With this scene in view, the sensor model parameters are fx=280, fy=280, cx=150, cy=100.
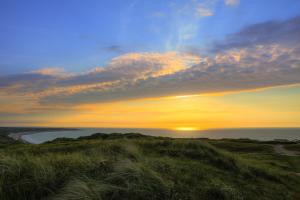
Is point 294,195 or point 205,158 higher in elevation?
point 205,158

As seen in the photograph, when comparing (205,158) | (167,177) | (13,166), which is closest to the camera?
(13,166)

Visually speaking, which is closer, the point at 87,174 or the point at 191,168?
the point at 87,174

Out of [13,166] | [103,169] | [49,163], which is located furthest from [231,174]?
[13,166]

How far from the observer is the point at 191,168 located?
1179 centimetres

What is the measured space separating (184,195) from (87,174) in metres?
3.14

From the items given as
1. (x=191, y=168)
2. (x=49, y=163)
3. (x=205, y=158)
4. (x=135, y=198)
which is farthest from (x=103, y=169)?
(x=205, y=158)

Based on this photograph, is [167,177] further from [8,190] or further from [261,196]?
[8,190]

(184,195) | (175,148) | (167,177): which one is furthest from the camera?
(175,148)

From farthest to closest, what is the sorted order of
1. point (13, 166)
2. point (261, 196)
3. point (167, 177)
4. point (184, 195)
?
point (261, 196)
point (167, 177)
point (13, 166)
point (184, 195)

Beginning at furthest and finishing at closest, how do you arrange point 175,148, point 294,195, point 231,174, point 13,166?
point 175,148 → point 231,174 → point 294,195 → point 13,166

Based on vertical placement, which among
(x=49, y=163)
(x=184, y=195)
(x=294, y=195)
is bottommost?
(x=294, y=195)

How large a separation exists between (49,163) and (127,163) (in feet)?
9.16

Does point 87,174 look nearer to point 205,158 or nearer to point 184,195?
point 184,195

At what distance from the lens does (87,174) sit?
29.5 feet
